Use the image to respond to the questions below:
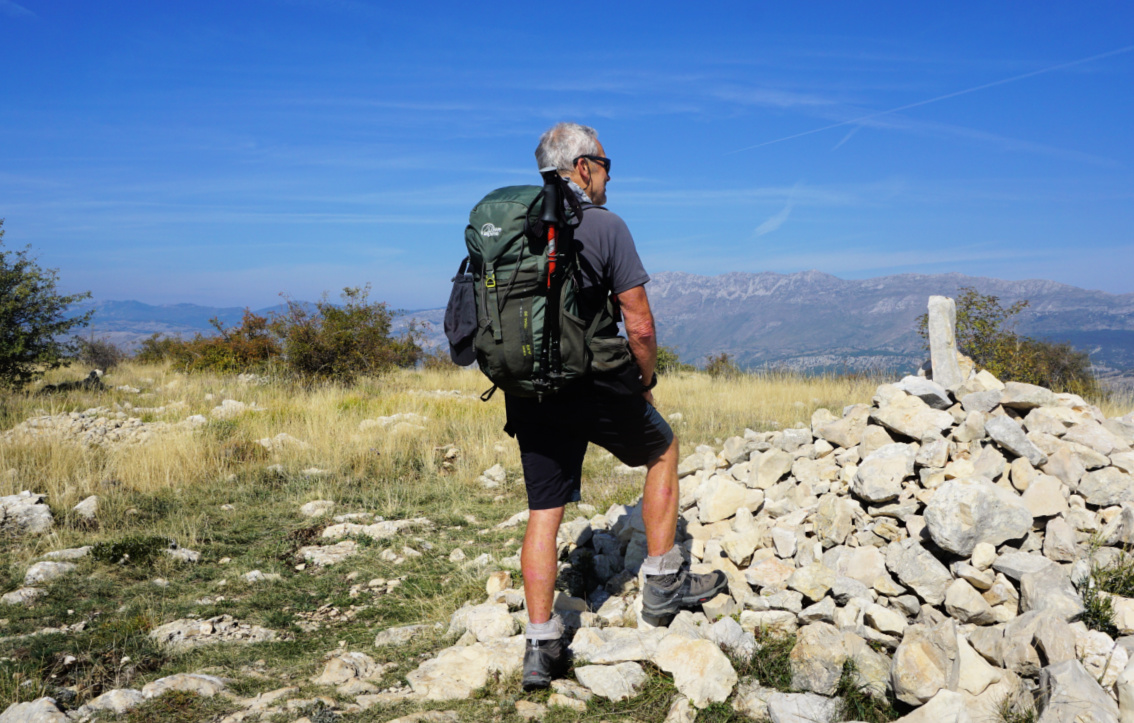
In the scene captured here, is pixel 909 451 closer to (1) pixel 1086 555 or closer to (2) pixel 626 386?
(1) pixel 1086 555

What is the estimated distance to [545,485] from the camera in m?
3.09

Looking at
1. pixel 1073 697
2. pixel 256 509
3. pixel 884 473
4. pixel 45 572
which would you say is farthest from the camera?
pixel 256 509

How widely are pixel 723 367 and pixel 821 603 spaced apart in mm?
15448

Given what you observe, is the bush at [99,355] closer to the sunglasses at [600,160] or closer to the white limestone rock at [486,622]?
the white limestone rock at [486,622]

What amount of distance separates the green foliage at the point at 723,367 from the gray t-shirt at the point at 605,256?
43.6 ft

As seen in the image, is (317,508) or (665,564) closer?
(665,564)

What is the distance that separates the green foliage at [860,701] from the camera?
2.74 metres

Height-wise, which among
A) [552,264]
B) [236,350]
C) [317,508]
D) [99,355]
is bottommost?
[317,508]

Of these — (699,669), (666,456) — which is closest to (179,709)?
(699,669)

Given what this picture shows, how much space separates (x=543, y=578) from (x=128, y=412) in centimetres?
1008

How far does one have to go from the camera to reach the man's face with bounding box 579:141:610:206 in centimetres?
302

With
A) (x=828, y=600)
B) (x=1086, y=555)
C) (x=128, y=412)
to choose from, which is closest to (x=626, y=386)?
(x=828, y=600)

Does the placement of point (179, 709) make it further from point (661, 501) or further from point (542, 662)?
point (661, 501)

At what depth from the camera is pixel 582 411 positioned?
2988mm
